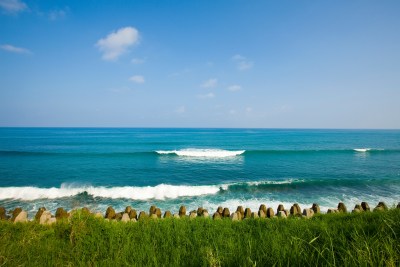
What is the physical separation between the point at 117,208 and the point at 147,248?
828 centimetres

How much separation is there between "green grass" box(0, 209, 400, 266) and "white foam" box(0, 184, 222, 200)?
825 cm

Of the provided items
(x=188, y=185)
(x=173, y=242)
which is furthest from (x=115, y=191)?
(x=173, y=242)

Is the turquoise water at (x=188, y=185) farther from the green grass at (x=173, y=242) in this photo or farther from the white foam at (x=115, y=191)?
the green grass at (x=173, y=242)

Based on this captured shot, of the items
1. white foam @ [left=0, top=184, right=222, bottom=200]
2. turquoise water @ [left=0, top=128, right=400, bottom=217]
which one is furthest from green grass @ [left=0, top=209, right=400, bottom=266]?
white foam @ [left=0, top=184, right=222, bottom=200]

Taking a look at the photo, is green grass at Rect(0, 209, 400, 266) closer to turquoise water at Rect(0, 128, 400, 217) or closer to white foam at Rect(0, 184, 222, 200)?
turquoise water at Rect(0, 128, 400, 217)

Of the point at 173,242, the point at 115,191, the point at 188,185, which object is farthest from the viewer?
Answer: the point at 188,185

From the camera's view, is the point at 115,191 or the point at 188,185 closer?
the point at 115,191

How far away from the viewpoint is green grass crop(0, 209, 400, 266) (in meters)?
2.93

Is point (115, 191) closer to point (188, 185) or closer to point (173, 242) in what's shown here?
A: point (188, 185)

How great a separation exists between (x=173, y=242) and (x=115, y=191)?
434 inches

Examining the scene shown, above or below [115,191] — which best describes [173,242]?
above

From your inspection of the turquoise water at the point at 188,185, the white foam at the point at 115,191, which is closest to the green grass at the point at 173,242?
the turquoise water at the point at 188,185

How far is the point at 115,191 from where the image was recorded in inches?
540

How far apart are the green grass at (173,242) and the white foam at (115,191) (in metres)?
8.25
